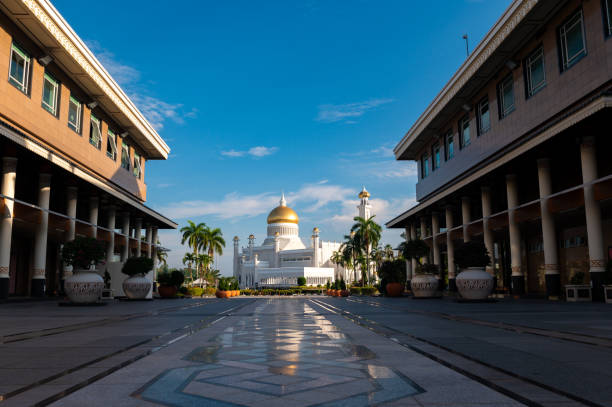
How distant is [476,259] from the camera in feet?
70.7

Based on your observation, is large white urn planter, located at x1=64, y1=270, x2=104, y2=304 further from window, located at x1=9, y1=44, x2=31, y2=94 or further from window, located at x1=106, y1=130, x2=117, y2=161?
window, located at x1=106, y1=130, x2=117, y2=161

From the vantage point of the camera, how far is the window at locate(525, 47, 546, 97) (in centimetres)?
2505

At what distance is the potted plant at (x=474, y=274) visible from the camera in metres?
21.4

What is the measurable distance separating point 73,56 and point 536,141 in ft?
80.7

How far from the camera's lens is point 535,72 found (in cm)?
2573

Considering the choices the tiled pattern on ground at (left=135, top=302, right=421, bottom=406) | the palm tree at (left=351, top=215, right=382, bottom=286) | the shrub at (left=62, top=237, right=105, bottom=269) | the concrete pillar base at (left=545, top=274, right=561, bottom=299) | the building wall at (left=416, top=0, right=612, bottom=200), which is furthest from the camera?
the palm tree at (left=351, top=215, right=382, bottom=286)

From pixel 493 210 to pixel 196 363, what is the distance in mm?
34003

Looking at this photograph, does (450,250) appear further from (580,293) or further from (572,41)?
(572,41)

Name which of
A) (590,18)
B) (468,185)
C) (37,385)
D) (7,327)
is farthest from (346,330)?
(468,185)

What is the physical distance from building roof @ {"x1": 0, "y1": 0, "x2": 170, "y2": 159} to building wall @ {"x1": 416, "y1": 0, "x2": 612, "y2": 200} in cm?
2479

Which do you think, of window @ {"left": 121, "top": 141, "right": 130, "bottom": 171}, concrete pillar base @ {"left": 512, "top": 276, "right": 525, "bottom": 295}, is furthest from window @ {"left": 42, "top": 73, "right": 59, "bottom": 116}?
concrete pillar base @ {"left": 512, "top": 276, "right": 525, "bottom": 295}

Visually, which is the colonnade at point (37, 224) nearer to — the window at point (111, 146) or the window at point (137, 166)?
the window at point (111, 146)

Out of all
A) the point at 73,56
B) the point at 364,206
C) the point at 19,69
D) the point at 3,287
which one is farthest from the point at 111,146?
the point at 364,206

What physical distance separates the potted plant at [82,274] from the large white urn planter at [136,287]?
681 cm
